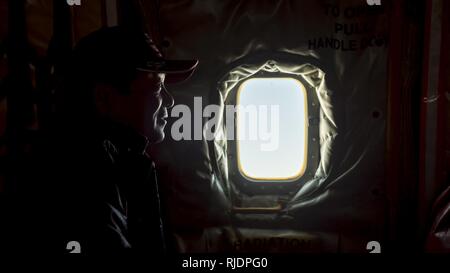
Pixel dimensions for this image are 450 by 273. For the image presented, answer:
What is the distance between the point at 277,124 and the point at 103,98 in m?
0.87

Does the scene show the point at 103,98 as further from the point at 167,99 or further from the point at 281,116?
the point at 281,116

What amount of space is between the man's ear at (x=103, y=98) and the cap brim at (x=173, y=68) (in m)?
0.19

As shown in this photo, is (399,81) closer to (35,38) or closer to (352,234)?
(352,234)

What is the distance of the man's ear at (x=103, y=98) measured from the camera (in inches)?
76.7

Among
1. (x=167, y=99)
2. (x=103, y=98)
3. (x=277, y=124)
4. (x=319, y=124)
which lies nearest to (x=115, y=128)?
(x=103, y=98)

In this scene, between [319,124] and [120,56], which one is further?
[319,124]

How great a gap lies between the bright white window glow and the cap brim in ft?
0.91

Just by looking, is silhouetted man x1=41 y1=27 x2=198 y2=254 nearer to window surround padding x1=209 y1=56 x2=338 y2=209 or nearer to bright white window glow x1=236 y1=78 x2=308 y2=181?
window surround padding x1=209 y1=56 x2=338 y2=209

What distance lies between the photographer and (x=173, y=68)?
199 cm

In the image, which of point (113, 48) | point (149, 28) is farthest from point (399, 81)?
point (113, 48)

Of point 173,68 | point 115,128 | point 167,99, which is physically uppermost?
point 173,68

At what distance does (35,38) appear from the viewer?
6.52 feet

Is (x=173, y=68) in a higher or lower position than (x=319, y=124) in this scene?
higher

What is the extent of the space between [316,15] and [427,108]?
0.71m
